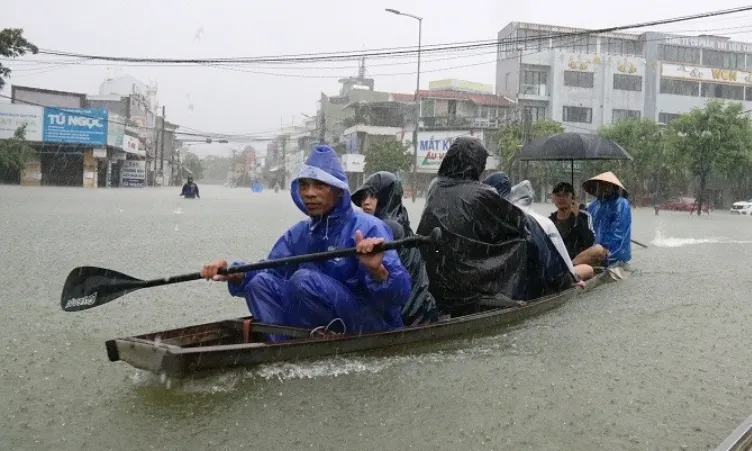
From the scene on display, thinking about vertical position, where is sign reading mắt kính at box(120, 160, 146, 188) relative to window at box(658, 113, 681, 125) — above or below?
below

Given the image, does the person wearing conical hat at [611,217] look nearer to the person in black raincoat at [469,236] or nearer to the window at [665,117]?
the person in black raincoat at [469,236]

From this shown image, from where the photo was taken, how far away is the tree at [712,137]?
121ft

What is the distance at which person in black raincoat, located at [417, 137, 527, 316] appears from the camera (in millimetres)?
5848

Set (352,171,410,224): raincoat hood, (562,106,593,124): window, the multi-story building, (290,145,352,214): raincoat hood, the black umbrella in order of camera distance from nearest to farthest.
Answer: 1. (290,145,352,214): raincoat hood
2. (352,171,410,224): raincoat hood
3. the black umbrella
4. the multi-story building
5. (562,106,593,124): window

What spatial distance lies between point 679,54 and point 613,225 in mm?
50524

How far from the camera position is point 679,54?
5438 cm

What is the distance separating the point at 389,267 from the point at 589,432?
1.44m

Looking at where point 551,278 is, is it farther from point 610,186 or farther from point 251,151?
point 251,151

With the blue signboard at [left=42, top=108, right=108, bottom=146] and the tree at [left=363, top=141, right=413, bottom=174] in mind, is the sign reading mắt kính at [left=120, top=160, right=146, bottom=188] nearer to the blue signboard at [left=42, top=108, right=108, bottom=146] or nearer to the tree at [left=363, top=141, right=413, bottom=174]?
the blue signboard at [left=42, top=108, right=108, bottom=146]

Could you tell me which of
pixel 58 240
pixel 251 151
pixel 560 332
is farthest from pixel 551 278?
pixel 251 151

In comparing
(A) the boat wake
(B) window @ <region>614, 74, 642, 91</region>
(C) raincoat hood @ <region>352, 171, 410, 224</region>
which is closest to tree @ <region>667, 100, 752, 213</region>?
(B) window @ <region>614, 74, 642, 91</region>

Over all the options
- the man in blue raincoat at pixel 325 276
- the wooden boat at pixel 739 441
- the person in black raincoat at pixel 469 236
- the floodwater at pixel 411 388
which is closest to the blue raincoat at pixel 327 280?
the man in blue raincoat at pixel 325 276

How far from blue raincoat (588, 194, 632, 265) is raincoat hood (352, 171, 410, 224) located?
4713 mm

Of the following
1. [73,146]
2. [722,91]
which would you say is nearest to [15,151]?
[73,146]
